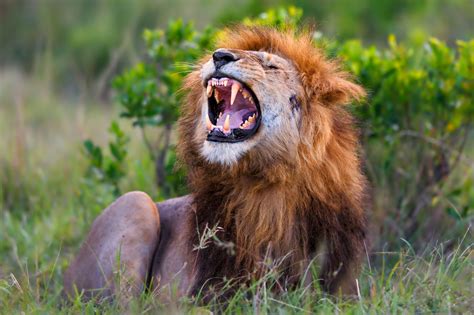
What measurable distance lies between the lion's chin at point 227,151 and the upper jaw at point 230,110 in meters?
0.02

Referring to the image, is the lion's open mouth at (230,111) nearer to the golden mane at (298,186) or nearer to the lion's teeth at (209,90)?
the lion's teeth at (209,90)

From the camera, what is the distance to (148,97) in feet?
20.7

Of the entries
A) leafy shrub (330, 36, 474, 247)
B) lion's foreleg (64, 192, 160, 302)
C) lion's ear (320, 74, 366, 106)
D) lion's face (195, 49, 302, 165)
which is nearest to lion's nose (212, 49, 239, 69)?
lion's face (195, 49, 302, 165)

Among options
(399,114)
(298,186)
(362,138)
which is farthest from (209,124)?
(399,114)

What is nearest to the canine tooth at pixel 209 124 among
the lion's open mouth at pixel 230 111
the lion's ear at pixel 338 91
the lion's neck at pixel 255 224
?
the lion's open mouth at pixel 230 111

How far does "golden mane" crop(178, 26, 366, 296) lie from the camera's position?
4.43 m

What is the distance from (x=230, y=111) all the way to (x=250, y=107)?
0.09m

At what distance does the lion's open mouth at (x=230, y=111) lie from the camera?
4.36 meters

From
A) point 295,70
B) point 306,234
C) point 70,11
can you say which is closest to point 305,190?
point 306,234

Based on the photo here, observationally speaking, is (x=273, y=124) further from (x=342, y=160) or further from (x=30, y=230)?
(x=30, y=230)

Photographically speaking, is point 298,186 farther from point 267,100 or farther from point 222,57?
point 222,57

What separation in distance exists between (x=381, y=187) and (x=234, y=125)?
2298 mm

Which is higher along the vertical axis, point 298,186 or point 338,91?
point 338,91

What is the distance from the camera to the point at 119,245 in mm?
5020
